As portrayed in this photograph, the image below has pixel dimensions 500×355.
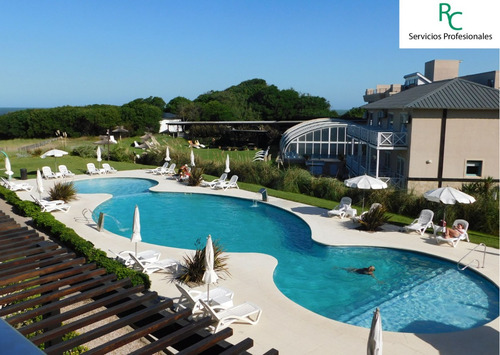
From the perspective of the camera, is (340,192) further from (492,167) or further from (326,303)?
(326,303)

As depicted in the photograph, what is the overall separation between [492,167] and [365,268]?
14.1 meters

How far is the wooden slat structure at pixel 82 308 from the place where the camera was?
429cm

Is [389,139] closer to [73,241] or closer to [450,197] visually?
[450,197]

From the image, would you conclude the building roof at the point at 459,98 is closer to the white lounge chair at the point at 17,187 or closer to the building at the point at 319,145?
the building at the point at 319,145

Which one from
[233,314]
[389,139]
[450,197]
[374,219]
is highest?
[389,139]

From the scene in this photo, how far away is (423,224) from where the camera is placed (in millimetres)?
15625

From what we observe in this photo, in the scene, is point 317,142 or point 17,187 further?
point 317,142

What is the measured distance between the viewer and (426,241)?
1475cm

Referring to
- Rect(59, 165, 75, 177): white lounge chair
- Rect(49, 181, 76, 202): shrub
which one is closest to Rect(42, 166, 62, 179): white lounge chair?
Rect(59, 165, 75, 177): white lounge chair

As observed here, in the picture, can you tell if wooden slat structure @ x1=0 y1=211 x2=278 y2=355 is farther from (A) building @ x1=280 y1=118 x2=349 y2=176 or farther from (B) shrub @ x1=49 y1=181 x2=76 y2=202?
(A) building @ x1=280 y1=118 x2=349 y2=176

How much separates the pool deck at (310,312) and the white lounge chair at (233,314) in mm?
165

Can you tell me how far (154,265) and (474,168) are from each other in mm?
18825

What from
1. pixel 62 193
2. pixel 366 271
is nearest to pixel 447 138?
pixel 366 271

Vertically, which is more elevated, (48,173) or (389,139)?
(389,139)
